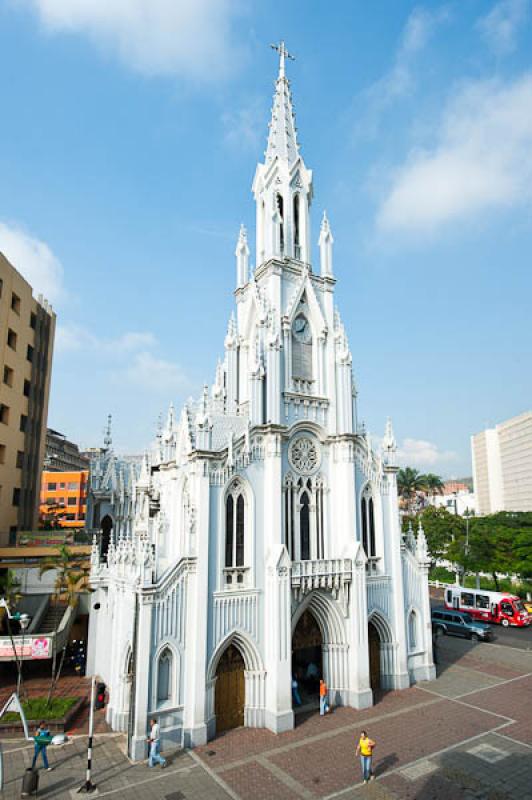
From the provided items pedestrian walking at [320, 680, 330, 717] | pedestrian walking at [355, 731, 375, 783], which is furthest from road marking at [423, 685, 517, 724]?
pedestrian walking at [355, 731, 375, 783]

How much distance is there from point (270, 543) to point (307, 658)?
866cm

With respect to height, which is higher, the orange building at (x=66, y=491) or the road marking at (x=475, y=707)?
the orange building at (x=66, y=491)

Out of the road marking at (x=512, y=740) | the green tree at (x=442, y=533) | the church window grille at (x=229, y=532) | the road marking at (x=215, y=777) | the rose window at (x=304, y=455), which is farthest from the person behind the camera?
the green tree at (x=442, y=533)

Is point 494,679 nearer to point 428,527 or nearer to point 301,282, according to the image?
point 301,282

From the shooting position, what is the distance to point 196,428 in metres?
21.3

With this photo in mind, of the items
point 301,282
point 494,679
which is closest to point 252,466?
point 301,282

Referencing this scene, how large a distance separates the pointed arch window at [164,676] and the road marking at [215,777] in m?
2.05

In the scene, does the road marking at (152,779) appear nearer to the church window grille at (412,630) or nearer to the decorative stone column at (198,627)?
the decorative stone column at (198,627)

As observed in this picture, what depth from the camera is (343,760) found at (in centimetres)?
1753

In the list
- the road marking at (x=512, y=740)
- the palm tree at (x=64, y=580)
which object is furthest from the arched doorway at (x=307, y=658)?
the palm tree at (x=64, y=580)

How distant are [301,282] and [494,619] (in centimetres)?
3164

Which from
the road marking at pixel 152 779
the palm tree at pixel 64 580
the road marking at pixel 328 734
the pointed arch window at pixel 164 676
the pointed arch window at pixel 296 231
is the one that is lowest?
the road marking at pixel 328 734

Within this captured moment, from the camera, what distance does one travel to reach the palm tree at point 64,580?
23.6 meters

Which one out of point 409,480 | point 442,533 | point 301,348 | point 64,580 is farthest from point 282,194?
point 409,480
